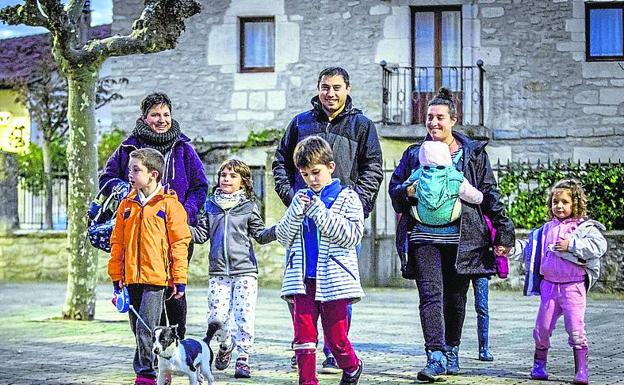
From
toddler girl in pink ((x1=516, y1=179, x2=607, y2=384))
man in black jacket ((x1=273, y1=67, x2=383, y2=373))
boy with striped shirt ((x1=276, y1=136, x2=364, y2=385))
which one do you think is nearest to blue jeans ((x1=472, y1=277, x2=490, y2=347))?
toddler girl in pink ((x1=516, y1=179, x2=607, y2=384))

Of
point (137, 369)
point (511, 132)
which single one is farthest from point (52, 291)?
point (137, 369)

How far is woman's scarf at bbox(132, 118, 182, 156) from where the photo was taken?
25.8ft

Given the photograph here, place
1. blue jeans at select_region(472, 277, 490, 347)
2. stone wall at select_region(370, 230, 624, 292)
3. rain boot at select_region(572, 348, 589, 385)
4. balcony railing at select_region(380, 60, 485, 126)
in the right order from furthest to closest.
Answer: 1. balcony railing at select_region(380, 60, 485, 126)
2. stone wall at select_region(370, 230, 624, 292)
3. blue jeans at select_region(472, 277, 490, 347)
4. rain boot at select_region(572, 348, 589, 385)

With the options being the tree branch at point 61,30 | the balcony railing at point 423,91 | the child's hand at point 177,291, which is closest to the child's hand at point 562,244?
the child's hand at point 177,291

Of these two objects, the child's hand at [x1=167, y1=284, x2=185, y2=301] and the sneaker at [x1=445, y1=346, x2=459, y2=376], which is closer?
the child's hand at [x1=167, y1=284, x2=185, y2=301]

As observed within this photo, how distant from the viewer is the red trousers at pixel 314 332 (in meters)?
Answer: 6.88

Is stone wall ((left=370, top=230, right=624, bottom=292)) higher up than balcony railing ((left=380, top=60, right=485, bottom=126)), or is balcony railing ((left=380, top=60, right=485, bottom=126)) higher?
balcony railing ((left=380, top=60, right=485, bottom=126))

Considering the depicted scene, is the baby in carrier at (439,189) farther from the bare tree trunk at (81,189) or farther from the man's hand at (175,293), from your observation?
the bare tree trunk at (81,189)

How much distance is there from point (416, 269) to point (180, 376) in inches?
70.4

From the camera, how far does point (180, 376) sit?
26.7 ft

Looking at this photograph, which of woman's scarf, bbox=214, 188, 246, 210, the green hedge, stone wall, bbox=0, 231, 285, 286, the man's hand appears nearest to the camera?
the man's hand

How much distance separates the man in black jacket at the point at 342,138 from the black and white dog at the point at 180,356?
1333 mm

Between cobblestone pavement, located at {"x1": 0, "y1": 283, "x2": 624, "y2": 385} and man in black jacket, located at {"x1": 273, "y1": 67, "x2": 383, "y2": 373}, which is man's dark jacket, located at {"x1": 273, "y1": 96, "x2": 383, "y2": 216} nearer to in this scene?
man in black jacket, located at {"x1": 273, "y1": 67, "x2": 383, "y2": 373}

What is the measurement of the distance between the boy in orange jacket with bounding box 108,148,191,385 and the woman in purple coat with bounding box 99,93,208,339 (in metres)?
0.49
